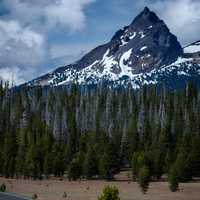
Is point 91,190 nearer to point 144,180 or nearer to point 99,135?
point 144,180

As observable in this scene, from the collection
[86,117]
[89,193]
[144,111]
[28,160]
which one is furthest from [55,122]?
[89,193]

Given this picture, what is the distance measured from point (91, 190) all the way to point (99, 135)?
124 feet

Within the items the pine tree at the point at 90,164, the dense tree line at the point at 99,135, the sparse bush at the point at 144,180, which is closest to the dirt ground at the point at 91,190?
the sparse bush at the point at 144,180

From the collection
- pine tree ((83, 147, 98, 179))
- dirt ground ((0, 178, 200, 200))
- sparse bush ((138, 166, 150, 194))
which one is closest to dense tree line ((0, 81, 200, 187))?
pine tree ((83, 147, 98, 179))

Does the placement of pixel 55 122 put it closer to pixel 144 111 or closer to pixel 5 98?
pixel 144 111

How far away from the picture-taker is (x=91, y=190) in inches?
3590

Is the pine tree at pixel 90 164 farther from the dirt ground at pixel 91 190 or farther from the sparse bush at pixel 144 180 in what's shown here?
the sparse bush at pixel 144 180

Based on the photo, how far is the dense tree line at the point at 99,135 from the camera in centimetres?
11106

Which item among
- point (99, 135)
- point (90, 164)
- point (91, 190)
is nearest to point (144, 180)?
point (91, 190)

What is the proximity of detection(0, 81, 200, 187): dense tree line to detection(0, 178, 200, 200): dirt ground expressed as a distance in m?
2.80

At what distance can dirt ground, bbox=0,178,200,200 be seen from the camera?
263 ft

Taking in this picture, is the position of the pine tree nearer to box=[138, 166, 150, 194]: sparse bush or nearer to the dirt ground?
the dirt ground

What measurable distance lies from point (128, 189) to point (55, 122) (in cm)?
5718

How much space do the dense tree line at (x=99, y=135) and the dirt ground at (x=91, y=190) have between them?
280 centimetres
